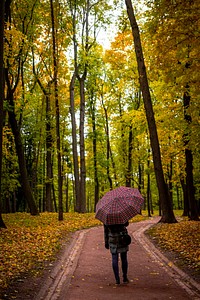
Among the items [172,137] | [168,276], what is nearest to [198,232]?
[168,276]

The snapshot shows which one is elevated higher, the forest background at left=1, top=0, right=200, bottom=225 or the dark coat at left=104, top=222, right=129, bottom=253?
the forest background at left=1, top=0, right=200, bottom=225

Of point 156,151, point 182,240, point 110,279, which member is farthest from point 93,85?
point 110,279

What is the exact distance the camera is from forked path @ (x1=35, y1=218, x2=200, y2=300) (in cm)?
613

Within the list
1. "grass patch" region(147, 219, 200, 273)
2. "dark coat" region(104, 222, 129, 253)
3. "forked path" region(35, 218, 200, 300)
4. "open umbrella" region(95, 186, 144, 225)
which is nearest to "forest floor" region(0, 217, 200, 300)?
"forked path" region(35, 218, 200, 300)

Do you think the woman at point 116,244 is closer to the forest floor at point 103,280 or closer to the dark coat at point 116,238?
the dark coat at point 116,238

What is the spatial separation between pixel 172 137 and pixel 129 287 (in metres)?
19.1

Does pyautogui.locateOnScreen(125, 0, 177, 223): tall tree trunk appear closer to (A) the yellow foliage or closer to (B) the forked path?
(A) the yellow foliage

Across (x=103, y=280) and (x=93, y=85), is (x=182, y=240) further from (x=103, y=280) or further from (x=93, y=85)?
(x=93, y=85)

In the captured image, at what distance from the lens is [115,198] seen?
6.78 m

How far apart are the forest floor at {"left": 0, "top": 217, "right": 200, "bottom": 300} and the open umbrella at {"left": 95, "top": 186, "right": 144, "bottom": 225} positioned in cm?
137

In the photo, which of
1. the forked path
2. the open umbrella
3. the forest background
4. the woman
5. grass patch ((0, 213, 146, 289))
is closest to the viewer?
the forked path

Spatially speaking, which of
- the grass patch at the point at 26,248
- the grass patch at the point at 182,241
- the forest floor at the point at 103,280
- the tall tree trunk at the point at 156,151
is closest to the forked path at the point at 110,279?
the forest floor at the point at 103,280

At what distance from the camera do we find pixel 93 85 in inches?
1146

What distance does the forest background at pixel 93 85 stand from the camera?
11.4m
